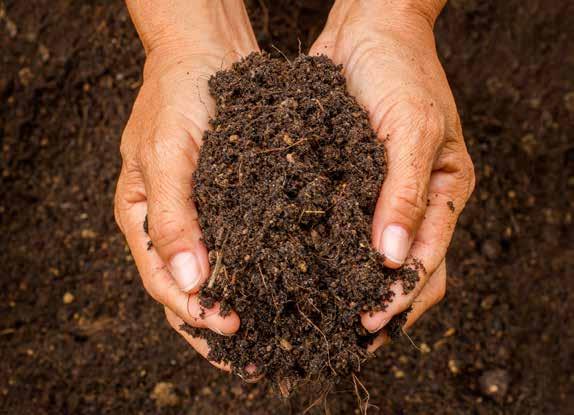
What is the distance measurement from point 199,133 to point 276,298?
0.51 meters

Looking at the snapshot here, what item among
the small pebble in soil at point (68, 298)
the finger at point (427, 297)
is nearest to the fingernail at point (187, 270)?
the finger at point (427, 297)

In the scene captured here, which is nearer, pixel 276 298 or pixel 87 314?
pixel 276 298

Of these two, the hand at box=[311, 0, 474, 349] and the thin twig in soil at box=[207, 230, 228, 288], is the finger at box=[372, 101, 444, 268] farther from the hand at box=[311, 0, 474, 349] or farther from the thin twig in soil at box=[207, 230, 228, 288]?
the thin twig in soil at box=[207, 230, 228, 288]

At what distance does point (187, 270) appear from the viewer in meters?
1.37

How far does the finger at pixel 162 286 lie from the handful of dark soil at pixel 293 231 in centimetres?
4

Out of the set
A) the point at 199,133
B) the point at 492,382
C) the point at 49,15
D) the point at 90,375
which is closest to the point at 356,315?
the point at 199,133

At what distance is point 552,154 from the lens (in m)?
2.54

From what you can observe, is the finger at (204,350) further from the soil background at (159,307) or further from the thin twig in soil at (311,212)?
the soil background at (159,307)

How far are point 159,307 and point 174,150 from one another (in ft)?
3.39

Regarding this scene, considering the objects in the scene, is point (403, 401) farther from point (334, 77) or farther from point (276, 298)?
point (334, 77)

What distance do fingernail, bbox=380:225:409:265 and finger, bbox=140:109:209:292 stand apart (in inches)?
17.4

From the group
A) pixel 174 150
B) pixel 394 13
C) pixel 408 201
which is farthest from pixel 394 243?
pixel 394 13

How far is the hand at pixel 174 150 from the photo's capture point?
1.38 m

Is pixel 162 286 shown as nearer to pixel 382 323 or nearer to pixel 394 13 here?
pixel 382 323
